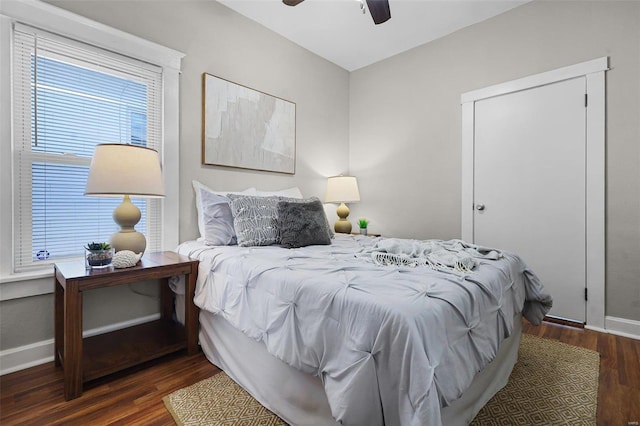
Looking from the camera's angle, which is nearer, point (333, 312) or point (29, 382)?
point (333, 312)

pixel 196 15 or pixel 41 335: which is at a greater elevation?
pixel 196 15

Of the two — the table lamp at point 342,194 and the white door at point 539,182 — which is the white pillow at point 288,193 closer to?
the table lamp at point 342,194

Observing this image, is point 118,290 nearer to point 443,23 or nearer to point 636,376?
point 636,376

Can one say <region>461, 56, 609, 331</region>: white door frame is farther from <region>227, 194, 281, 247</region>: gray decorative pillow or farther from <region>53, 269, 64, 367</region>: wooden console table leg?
<region>53, 269, 64, 367</region>: wooden console table leg

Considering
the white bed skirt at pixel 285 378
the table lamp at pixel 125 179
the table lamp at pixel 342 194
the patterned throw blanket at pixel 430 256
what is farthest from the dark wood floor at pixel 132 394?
the table lamp at pixel 342 194

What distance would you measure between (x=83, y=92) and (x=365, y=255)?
217 cm

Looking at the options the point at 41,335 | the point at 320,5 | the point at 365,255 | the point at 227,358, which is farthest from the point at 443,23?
the point at 41,335

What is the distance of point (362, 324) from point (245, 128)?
94.7 inches

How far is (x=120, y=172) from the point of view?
71.1 inches

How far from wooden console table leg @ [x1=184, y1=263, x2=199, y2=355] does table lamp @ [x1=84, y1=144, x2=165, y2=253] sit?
1.17 ft

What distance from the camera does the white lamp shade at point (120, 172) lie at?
1.78 m

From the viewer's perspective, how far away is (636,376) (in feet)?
5.88

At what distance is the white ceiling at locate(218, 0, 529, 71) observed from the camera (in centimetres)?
282

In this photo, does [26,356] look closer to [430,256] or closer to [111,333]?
[111,333]
